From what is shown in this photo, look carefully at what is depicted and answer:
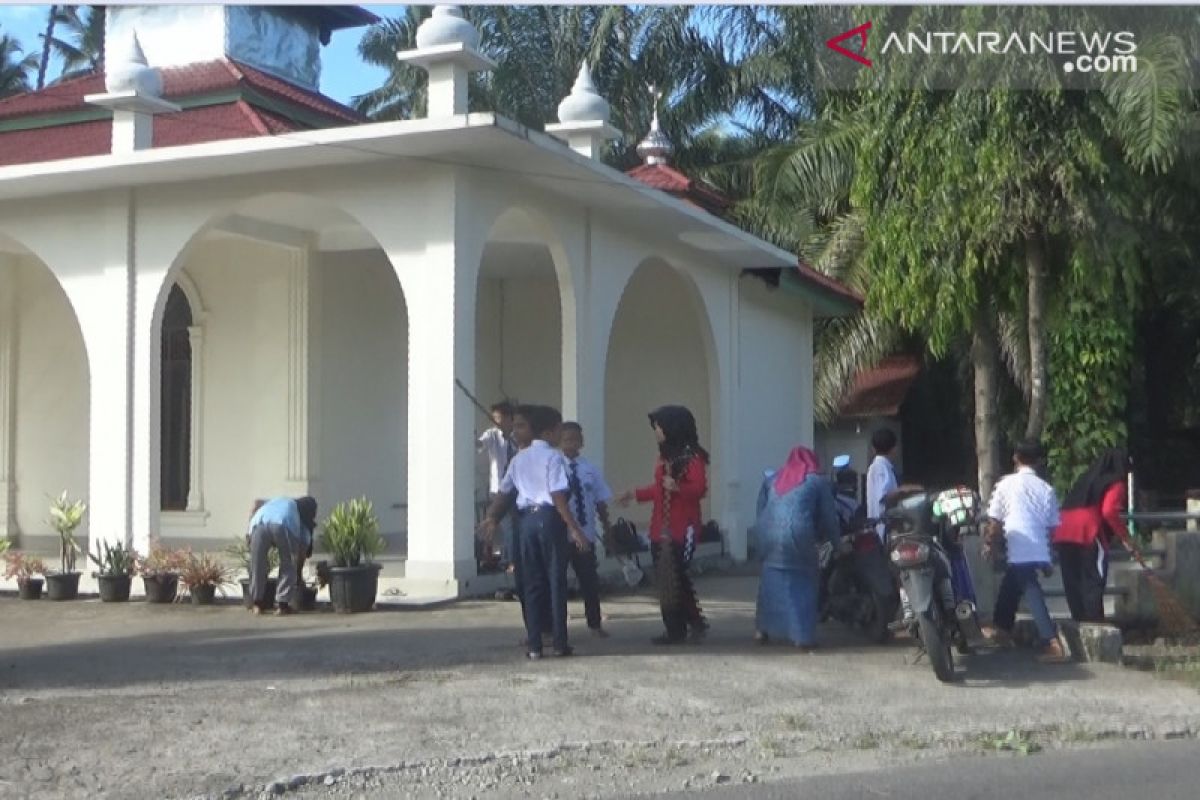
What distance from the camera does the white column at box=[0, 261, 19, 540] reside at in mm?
17594

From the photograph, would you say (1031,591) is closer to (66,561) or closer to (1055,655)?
(1055,655)

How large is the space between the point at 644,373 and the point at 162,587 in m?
8.28

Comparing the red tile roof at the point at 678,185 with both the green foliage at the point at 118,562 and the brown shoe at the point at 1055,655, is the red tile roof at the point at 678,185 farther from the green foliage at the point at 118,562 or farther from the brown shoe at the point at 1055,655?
the brown shoe at the point at 1055,655

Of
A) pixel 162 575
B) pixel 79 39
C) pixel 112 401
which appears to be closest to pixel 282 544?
pixel 162 575

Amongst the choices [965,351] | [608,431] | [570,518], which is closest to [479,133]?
[570,518]

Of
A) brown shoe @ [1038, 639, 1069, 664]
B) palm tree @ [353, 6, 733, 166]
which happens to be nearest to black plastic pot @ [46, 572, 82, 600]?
brown shoe @ [1038, 639, 1069, 664]

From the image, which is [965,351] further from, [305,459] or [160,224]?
[160,224]

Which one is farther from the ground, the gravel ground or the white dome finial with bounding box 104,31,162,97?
the white dome finial with bounding box 104,31,162,97

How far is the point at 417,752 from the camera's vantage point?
283 inches

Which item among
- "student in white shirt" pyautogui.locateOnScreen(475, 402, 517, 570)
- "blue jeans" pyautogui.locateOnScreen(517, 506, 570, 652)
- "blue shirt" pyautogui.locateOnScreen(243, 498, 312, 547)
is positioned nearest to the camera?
"blue jeans" pyautogui.locateOnScreen(517, 506, 570, 652)

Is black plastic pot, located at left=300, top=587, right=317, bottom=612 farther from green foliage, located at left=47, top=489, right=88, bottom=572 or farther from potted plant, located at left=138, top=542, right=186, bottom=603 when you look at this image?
green foliage, located at left=47, top=489, right=88, bottom=572

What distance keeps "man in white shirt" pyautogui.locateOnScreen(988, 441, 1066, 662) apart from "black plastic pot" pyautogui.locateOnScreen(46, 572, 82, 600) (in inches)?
307

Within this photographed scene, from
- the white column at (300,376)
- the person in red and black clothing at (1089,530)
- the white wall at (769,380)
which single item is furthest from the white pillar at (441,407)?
the white wall at (769,380)

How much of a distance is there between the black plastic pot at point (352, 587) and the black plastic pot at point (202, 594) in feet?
4.05
